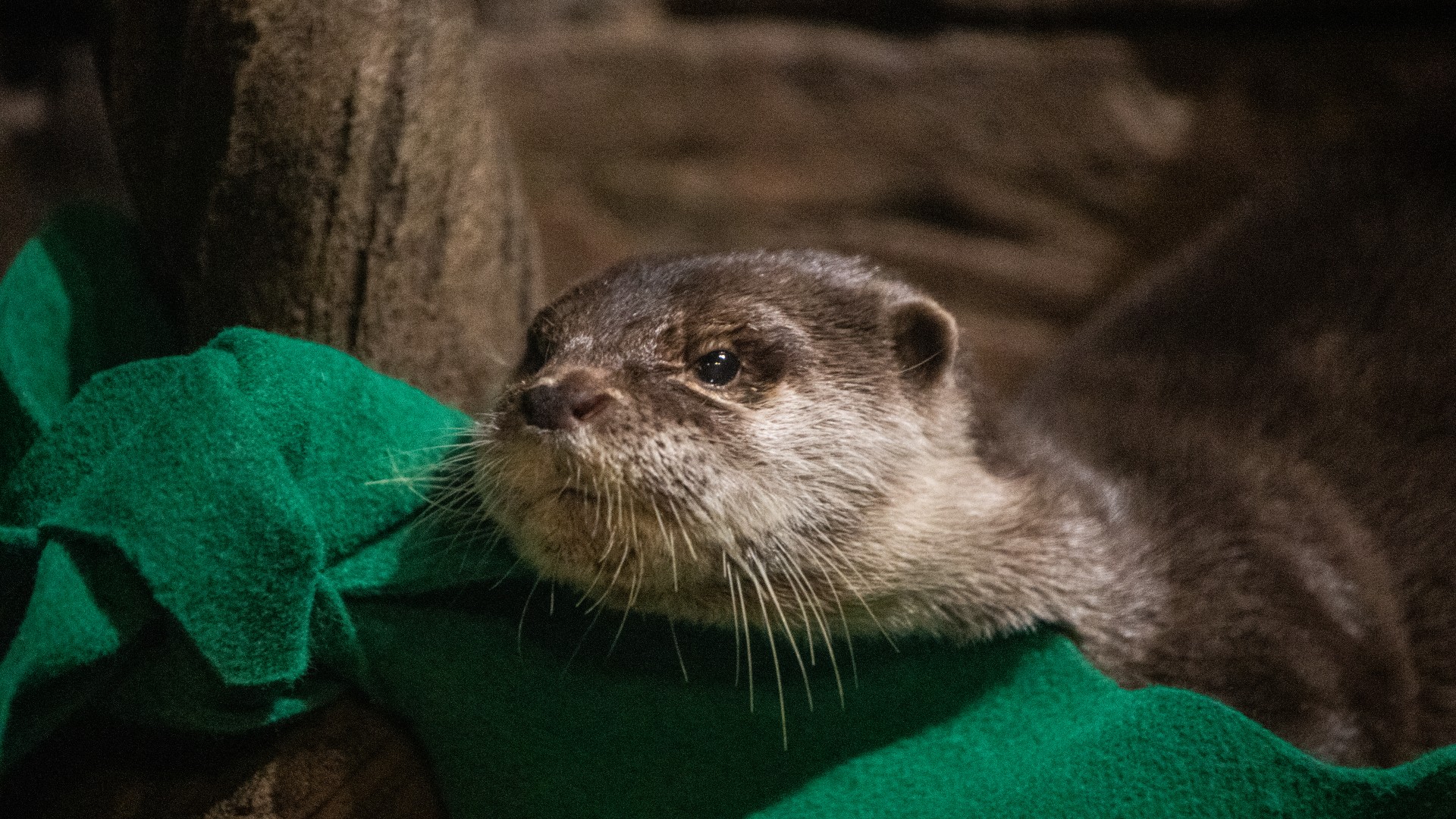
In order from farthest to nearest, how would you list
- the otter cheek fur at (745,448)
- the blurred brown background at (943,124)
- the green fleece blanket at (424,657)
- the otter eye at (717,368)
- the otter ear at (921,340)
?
the blurred brown background at (943,124) < the otter ear at (921,340) < the otter eye at (717,368) < the otter cheek fur at (745,448) < the green fleece blanket at (424,657)

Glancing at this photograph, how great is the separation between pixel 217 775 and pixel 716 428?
807mm

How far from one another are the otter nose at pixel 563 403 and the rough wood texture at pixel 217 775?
19.5 inches

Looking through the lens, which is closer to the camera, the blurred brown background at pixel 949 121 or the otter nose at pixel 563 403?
the otter nose at pixel 563 403

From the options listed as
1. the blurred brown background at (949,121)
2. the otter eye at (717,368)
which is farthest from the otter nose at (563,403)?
the blurred brown background at (949,121)

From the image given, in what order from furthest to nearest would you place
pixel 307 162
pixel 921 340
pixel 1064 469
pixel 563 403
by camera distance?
pixel 1064 469 < pixel 921 340 < pixel 307 162 < pixel 563 403

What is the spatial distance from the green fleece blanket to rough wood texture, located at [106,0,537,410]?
194 millimetres

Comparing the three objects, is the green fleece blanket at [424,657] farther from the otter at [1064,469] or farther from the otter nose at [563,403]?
the otter nose at [563,403]

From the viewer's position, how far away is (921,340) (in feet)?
6.01

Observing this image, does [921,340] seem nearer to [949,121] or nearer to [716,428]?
[716,428]

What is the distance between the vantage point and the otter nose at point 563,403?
1.43 meters

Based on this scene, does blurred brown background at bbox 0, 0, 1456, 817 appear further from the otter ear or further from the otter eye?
the otter ear

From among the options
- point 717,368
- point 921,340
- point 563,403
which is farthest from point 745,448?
point 921,340

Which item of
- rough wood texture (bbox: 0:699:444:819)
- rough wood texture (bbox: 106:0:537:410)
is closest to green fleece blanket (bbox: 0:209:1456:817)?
rough wood texture (bbox: 0:699:444:819)

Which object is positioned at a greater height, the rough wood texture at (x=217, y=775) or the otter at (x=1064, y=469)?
the otter at (x=1064, y=469)
